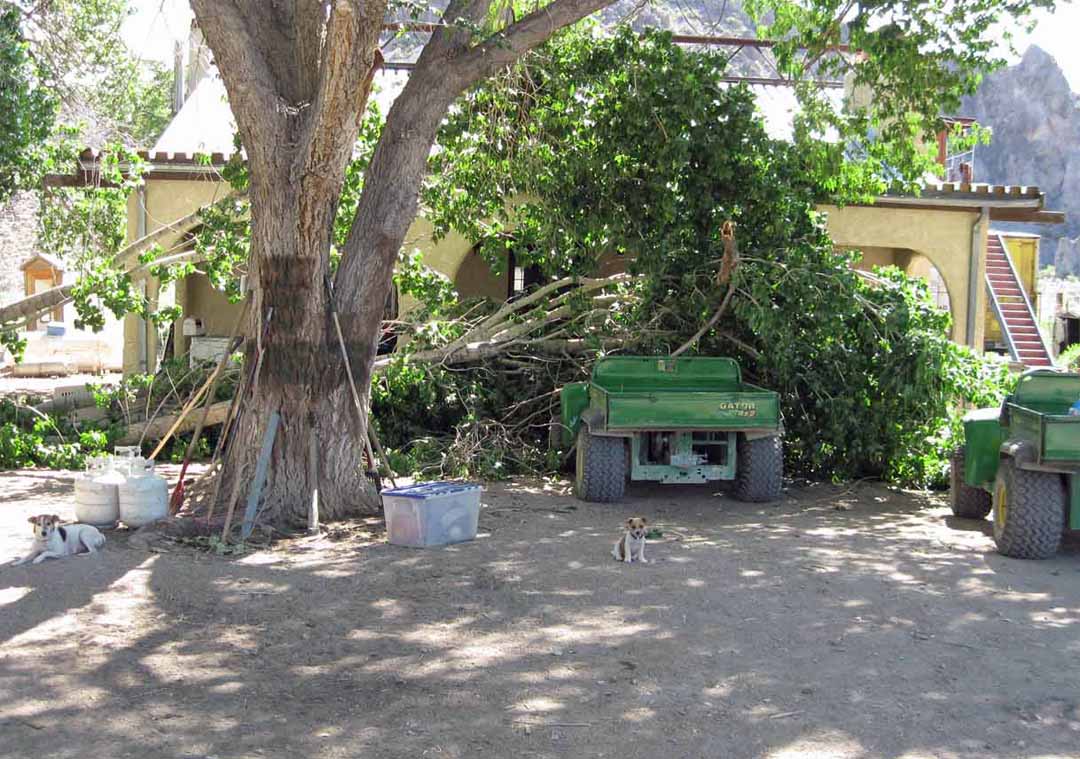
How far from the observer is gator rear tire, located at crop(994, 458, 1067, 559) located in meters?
8.02

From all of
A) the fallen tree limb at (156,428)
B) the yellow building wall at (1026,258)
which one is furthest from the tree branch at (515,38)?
the yellow building wall at (1026,258)

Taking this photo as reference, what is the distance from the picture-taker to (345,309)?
8.91 metres

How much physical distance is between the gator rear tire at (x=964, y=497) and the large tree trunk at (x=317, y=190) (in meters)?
4.91

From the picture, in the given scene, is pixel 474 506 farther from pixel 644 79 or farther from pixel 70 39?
pixel 70 39

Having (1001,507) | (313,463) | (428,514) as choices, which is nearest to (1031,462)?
(1001,507)

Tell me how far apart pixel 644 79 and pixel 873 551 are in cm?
530

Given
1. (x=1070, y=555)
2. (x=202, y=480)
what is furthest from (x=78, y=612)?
(x=1070, y=555)

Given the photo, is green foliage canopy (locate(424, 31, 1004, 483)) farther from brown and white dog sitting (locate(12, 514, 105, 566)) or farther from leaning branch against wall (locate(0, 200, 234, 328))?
brown and white dog sitting (locate(12, 514, 105, 566))

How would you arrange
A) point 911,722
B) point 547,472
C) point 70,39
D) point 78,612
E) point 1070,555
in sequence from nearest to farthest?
point 911,722 < point 78,612 < point 1070,555 < point 547,472 < point 70,39

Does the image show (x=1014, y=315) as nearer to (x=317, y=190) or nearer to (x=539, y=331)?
(x=539, y=331)

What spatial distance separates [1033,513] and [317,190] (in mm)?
5686

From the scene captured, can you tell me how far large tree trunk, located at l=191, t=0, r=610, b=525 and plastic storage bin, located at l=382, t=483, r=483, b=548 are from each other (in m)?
0.90

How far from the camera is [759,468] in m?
10.3

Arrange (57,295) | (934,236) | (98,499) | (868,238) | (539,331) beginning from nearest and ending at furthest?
(98,499) < (57,295) < (539,331) < (934,236) < (868,238)
